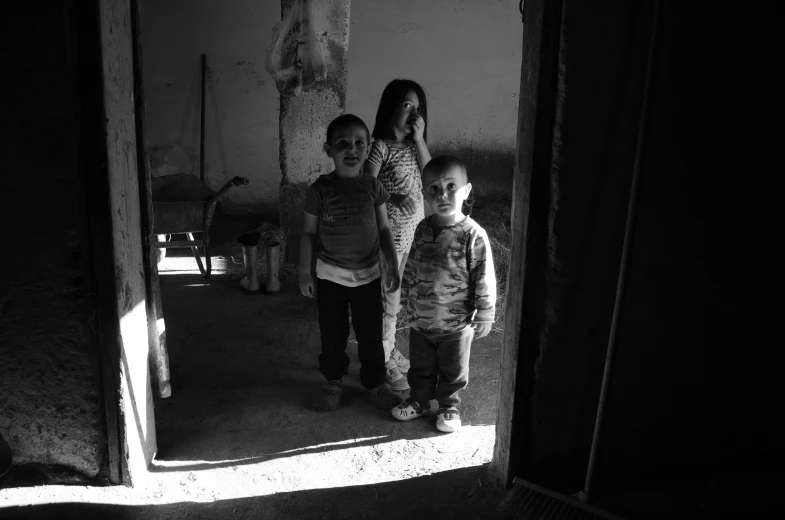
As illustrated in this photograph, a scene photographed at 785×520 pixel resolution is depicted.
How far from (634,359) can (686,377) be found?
0.78 ft

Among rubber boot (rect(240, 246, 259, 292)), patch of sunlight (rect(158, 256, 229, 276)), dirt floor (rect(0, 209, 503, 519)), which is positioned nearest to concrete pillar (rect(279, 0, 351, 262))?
rubber boot (rect(240, 246, 259, 292))

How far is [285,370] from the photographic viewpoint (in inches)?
165

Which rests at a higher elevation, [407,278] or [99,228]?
[99,228]

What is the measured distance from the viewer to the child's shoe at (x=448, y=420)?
3398 mm

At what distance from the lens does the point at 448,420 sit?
3404 mm

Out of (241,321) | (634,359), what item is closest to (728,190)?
(634,359)

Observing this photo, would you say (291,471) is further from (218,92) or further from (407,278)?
(218,92)

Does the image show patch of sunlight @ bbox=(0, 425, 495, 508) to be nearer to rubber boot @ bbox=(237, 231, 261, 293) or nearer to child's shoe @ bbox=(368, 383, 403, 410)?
child's shoe @ bbox=(368, 383, 403, 410)

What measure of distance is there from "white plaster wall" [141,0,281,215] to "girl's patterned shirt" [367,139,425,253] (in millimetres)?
5053

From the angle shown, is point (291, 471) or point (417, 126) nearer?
point (291, 471)

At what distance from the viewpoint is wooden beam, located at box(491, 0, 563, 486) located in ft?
7.80

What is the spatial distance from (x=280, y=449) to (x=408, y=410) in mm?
704

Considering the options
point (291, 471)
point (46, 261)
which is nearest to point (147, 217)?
point (46, 261)

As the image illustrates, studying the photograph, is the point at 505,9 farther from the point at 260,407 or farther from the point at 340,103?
the point at 260,407
